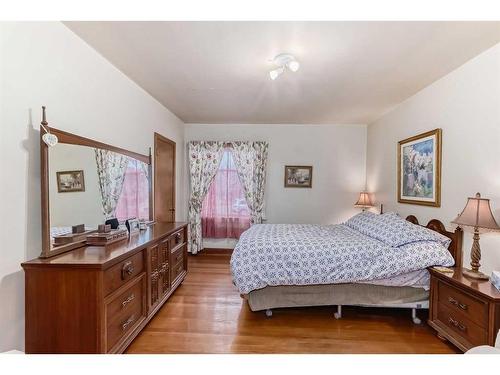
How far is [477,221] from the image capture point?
1.88 m

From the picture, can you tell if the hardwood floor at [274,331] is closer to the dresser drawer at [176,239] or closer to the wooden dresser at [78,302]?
the wooden dresser at [78,302]

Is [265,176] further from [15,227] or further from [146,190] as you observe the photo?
[15,227]

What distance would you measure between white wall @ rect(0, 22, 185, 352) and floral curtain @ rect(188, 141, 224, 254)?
2.44m

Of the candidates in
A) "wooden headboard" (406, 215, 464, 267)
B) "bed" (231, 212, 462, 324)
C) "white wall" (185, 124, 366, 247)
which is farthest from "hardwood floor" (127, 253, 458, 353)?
"white wall" (185, 124, 366, 247)

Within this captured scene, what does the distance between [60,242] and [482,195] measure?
10.6 feet

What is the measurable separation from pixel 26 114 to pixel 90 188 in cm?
73

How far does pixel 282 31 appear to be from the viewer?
1786 millimetres

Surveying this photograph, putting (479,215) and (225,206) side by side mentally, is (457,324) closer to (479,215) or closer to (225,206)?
(479,215)

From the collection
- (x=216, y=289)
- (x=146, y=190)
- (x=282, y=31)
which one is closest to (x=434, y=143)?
(x=282, y=31)

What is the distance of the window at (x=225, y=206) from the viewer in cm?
458

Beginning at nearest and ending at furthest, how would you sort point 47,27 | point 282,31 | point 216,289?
point 47,27, point 282,31, point 216,289

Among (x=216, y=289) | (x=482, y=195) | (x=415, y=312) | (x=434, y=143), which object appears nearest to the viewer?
(x=482, y=195)

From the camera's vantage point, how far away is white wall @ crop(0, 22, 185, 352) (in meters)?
1.40
